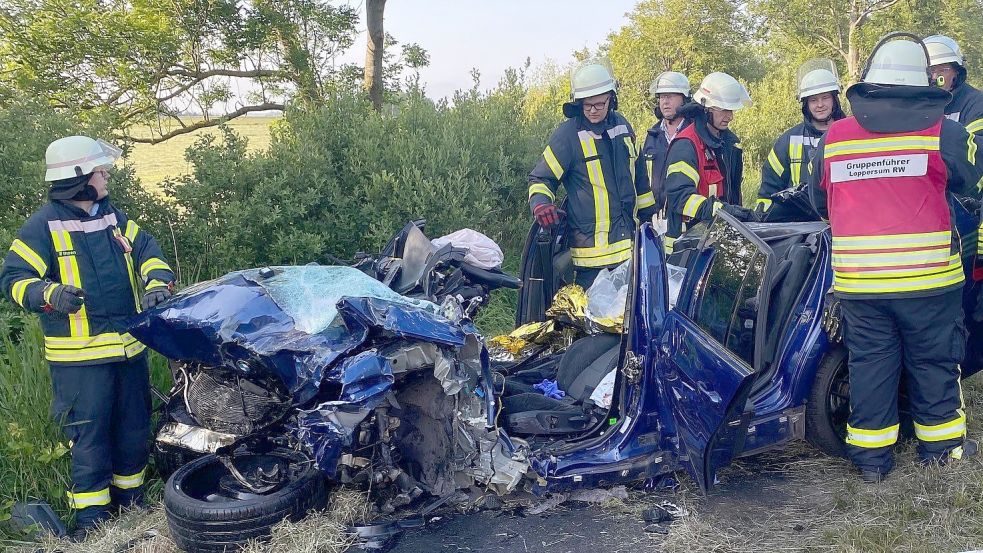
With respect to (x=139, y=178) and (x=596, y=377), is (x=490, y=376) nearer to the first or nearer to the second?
(x=596, y=377)

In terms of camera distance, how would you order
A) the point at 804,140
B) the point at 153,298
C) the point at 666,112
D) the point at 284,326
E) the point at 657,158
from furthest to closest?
the point at 666,112, the point at 657,158, the point at 804,140, the point at 153,298, the point at 284,326

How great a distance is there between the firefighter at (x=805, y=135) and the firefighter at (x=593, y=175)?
1042mm

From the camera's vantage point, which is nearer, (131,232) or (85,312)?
(85,312)

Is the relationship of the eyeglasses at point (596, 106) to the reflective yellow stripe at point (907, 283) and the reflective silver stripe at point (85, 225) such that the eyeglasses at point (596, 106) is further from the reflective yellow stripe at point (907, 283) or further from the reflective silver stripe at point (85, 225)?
the reflective silver stripe at point (85, 225)

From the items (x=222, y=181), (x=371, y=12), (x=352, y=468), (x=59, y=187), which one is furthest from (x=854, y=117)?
(x=371, y=12)

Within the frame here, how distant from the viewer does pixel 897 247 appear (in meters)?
3.40

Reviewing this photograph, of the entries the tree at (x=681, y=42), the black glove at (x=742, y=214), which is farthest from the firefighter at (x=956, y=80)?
the tree at (x=681, y=42)

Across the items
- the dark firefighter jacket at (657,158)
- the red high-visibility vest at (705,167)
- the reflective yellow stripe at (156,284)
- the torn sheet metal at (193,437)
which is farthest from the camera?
the dark firefighter jacket at (657,158)

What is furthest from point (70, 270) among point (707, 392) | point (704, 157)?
point (704, 157)

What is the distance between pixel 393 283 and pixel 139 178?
3.40m

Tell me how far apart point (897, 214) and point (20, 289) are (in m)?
4.14

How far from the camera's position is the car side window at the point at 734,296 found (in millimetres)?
3410

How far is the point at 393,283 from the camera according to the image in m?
3.71

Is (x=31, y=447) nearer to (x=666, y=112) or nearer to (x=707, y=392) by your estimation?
(x=707, y=392)
